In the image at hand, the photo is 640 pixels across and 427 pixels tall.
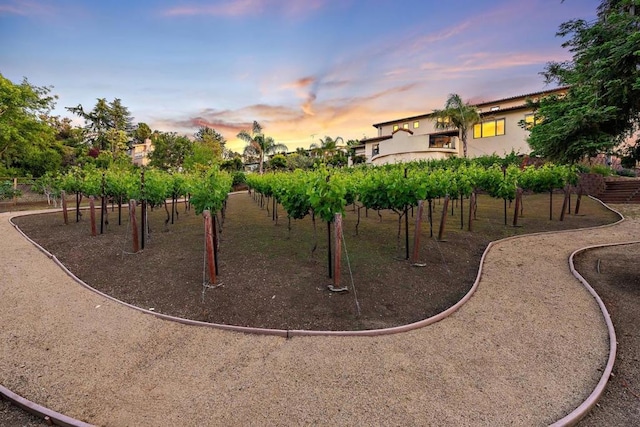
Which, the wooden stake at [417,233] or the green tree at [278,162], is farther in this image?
the green tree at [278,162]

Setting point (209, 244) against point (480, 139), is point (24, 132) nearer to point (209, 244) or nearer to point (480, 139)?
point (209, 244)

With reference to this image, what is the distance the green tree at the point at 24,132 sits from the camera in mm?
24578

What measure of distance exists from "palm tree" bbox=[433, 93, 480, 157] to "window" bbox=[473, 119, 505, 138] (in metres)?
1.29

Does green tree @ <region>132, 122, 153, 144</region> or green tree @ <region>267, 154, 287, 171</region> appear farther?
green tree @ <region>132, 122, 153, 144</region>

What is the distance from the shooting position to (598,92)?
6.55 metres

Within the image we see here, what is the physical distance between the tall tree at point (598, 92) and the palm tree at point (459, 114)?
2802 centimetres

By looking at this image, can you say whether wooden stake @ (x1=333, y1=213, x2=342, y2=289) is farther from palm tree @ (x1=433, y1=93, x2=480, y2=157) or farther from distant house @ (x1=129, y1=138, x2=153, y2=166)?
distant house @ (x1=129, y1=138, x2=153, y2=166)

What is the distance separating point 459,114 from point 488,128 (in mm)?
4172

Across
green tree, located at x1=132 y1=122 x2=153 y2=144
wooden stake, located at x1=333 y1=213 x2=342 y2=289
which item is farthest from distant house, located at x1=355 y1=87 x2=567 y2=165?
green tree, located at x1=132 y1=122 x2=153 y2=144

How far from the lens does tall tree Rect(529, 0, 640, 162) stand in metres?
6.07

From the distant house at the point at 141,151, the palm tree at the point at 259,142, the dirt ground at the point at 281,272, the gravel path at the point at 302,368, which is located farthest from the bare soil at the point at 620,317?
the distant house at the point at 141,151

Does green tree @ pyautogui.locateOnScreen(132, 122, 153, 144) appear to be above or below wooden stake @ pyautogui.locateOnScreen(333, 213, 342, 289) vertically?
above

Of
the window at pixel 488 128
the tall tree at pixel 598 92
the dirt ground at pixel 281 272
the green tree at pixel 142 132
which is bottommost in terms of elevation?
the dirt ground at pixel 281 272

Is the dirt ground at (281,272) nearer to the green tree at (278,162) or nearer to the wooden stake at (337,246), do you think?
the wooden stake at (337,246)
